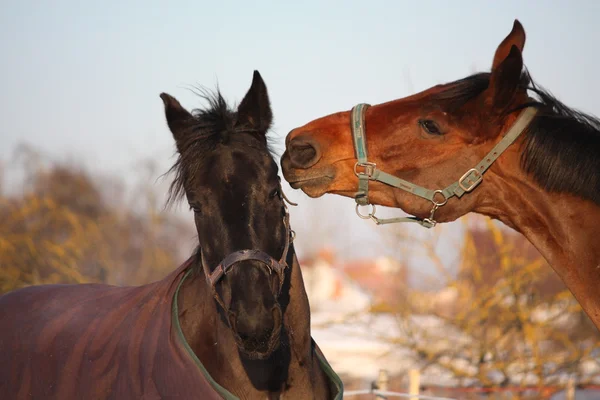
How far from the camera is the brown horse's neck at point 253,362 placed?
3.46 metres

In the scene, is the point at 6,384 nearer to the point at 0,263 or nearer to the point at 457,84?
the point at 457,84

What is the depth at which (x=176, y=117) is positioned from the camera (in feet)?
12.4

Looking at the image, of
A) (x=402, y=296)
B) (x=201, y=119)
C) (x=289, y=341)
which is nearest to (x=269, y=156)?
(x=201, y=119)

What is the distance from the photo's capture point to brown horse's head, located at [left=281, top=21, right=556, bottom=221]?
320 cm

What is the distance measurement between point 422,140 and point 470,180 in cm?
30

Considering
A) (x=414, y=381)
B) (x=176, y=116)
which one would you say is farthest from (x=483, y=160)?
(x=414, y=381)

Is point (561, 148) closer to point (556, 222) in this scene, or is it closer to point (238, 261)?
point (556, 222)

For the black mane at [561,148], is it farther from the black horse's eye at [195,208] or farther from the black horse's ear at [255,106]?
the black horse's eye at [195,208]

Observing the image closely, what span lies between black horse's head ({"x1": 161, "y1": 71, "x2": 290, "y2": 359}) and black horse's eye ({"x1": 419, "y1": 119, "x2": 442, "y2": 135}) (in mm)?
798

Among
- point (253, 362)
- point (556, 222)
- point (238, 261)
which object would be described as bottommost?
point (253, 362)

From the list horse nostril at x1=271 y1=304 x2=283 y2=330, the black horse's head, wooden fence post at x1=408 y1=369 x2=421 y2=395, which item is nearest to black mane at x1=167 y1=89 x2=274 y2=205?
the black horse's head

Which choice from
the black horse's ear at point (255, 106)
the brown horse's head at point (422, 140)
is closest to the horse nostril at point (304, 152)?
the brown horse's head at point (422, 140)

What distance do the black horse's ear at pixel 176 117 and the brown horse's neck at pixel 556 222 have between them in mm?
1634

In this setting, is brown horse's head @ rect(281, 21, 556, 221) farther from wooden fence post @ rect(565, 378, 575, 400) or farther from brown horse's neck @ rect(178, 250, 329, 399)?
wooden fence post @ rect(565, 378, 575, 400)
